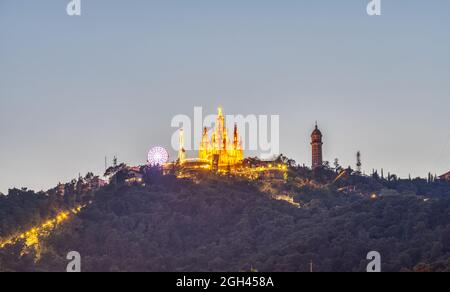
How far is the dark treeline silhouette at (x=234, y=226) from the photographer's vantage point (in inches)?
5118

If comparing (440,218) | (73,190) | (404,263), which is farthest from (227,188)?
(404,263)

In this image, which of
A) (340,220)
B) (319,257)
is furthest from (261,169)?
(319,257)

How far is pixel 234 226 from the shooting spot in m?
160

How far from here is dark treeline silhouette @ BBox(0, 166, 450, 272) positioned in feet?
427

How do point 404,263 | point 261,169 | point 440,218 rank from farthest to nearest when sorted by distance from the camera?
point 261,169 < point 440,218 < point 404,263

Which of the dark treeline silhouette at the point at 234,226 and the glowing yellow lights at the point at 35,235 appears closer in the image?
the dark treeline silhouette at the point at 234,226

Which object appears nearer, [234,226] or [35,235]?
[35,235]

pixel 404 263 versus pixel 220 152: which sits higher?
pixel 220 152

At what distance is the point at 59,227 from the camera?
498 feet

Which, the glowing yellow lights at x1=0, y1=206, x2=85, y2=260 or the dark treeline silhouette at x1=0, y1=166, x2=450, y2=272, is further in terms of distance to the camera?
the glowing yellow lights at x1=0, y1=206, x2=85, y2=260

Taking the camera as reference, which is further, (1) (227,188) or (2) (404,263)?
(1) (227,188)
